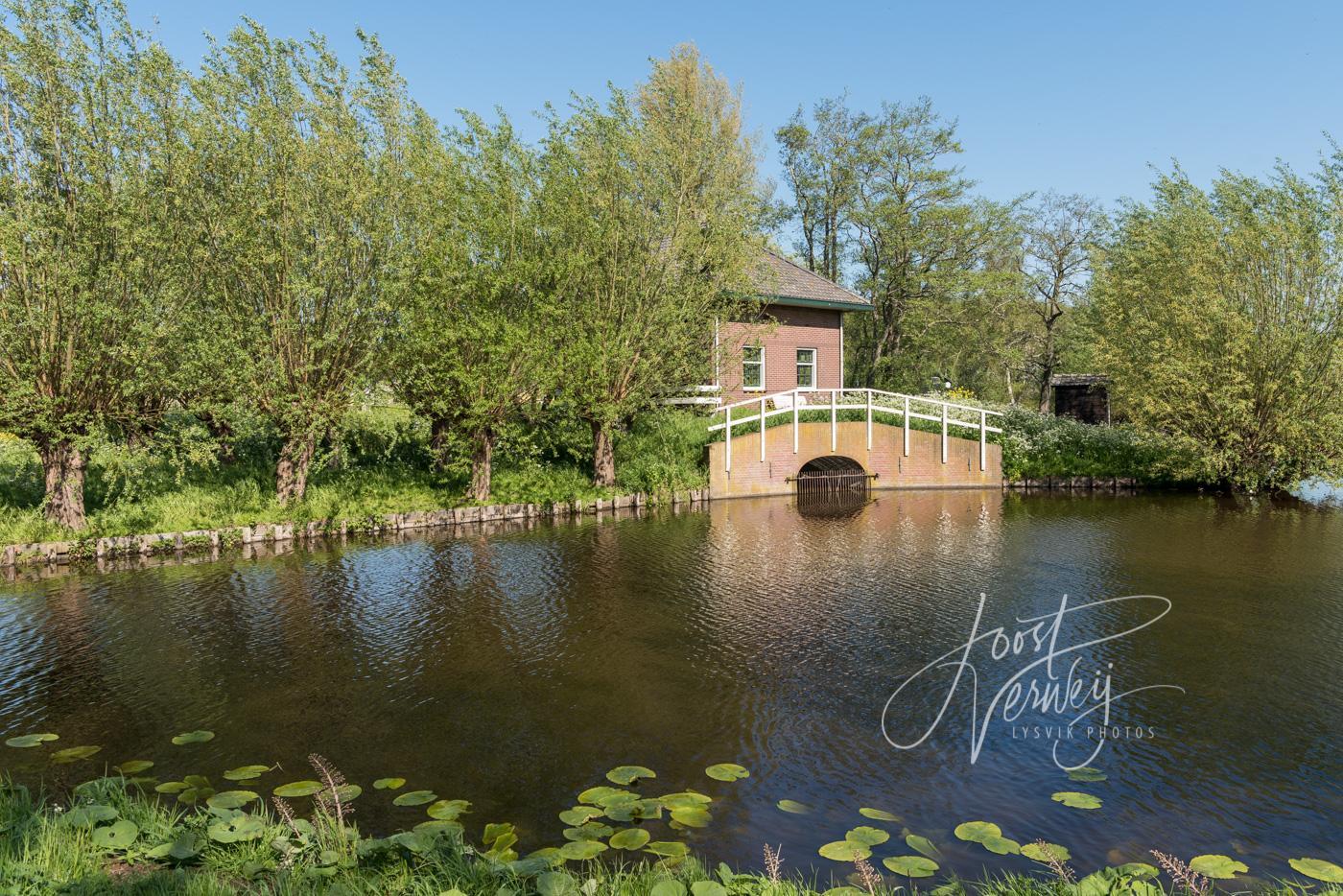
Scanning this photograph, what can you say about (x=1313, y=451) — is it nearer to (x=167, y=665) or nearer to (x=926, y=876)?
A: (x=926, y=876)

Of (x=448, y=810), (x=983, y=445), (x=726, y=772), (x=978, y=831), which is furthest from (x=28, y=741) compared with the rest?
(x=983, y=445)

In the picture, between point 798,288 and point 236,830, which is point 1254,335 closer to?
point 798,288

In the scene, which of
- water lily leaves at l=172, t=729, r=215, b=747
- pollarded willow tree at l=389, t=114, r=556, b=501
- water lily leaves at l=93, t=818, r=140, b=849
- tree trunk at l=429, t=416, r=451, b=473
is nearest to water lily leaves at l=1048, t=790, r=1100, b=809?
water lily leaves at l=93, t=818, r=140, b=849

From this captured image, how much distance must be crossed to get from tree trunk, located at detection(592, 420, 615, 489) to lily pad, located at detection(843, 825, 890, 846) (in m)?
16.7

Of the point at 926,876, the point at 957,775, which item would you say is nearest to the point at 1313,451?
→ the point at 957,775

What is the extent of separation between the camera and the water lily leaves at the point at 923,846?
5.27 m

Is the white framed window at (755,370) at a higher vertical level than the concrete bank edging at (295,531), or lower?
higher

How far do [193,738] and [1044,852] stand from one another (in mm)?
6853

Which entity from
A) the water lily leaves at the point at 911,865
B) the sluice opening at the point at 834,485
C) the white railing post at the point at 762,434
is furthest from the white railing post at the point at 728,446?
the water lily leaves at the point at 911,865

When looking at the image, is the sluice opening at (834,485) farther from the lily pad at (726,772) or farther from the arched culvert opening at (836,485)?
the lily pad at (726,772)

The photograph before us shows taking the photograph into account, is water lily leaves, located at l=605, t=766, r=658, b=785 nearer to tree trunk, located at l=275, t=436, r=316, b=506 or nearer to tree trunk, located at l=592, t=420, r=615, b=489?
tree trunk, located at l=275, t=436, r=316, b=506

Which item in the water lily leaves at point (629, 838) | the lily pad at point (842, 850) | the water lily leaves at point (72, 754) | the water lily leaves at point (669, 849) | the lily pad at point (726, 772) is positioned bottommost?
the water lily leaves at point (669, 849)

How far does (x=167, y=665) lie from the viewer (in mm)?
9344

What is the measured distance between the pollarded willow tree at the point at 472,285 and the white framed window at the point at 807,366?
14089 millimetres
